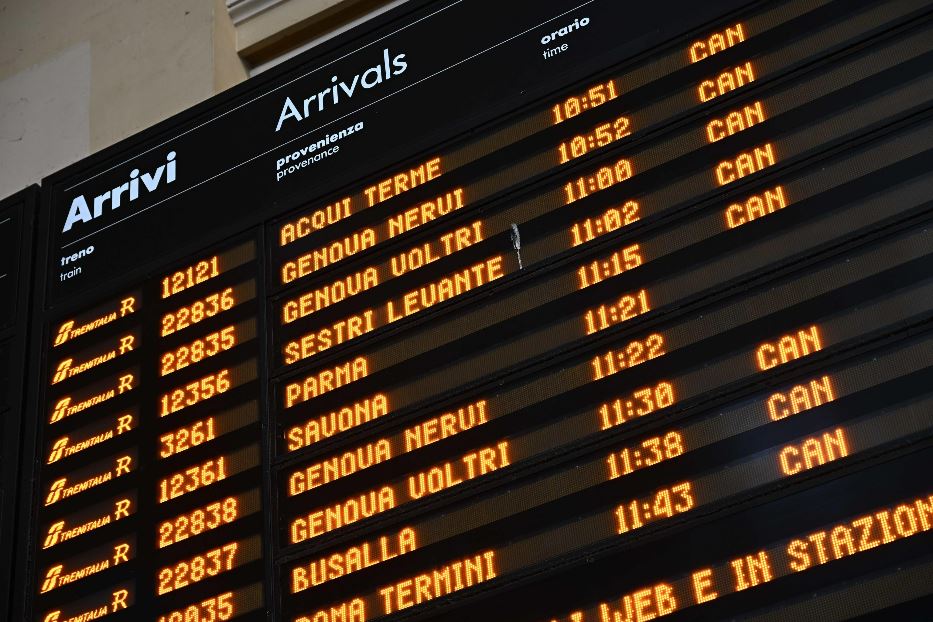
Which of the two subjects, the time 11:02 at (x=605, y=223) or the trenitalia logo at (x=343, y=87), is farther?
the trenitalia logo at (x=343, y=87)

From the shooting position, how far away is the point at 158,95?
25.4 feet

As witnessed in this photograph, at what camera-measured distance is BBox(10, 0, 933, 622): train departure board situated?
4723 millimetres

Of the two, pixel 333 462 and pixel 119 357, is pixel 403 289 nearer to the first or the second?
pixel 333 462

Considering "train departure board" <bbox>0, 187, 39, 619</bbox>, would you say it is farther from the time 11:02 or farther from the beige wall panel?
the time 11:02

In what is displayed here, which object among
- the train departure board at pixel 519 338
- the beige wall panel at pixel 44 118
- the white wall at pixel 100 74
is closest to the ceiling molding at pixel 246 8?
the white wall at pixel 100 74

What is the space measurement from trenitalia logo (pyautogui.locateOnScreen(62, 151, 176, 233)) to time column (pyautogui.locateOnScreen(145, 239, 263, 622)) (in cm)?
60

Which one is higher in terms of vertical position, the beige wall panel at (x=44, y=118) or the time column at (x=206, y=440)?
the beige wall panel at (x=44, y=118)

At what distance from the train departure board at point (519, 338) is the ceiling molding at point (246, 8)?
1.28 metres

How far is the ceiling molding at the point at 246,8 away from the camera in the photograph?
7941mm

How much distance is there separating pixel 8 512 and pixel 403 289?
69.8 inches

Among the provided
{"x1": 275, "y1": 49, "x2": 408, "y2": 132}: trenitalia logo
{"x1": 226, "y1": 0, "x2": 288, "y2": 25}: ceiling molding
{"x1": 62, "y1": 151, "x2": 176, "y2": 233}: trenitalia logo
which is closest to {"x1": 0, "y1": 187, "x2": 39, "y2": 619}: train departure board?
{"x1": 62, "y1": 151, "x2": 176, "y2": 233}: trenitalia logo

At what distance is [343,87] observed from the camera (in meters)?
6.61

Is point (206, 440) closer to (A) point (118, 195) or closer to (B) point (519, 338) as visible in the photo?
(B) point (519, 338)

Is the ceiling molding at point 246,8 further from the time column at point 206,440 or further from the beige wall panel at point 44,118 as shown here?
the time column at point 206,440
